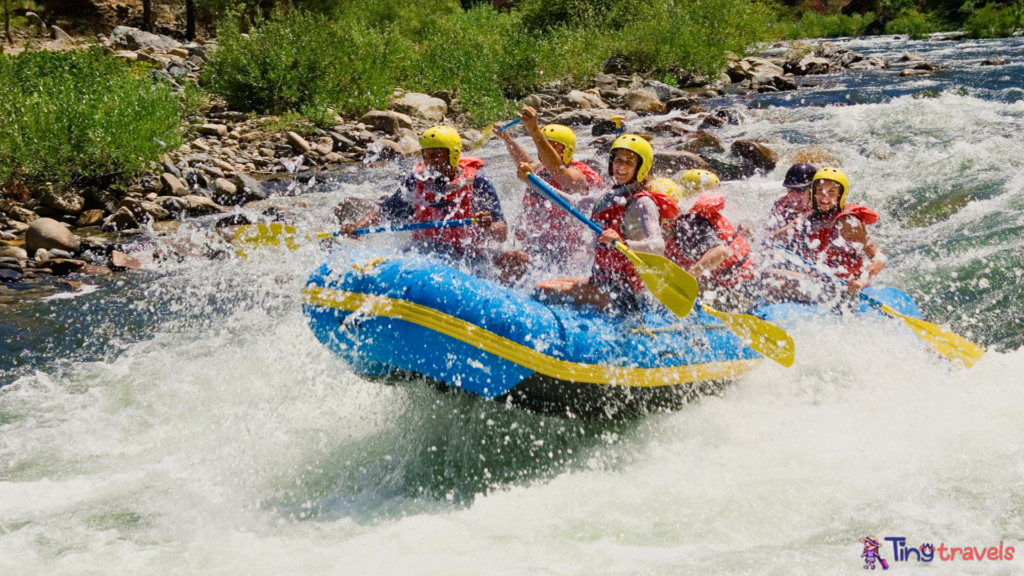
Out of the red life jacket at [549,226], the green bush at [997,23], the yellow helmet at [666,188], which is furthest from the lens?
the green bush at [997,23]

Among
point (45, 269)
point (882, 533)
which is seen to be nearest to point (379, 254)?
point (882, 533)

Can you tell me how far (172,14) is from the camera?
27312 mm

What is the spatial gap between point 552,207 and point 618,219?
949mm

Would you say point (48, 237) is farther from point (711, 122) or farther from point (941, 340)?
point (711, 122)

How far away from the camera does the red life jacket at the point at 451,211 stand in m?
Result: 5.16

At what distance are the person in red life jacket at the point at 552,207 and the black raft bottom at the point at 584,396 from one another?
1488 millimetres

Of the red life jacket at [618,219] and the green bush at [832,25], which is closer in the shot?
the red life jacket at [618,219]

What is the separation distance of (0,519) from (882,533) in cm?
413

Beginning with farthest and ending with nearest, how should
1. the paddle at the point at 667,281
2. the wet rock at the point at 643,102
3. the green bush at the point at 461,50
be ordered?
the wet rock at the point at 643,102 → the green bush at the point at 461,50 → the paddle at the point at 667,281

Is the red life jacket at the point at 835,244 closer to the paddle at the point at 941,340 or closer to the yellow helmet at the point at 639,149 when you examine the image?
the paddle at the point at 941,340

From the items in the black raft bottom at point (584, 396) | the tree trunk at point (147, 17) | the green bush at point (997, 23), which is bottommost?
the black raft bottom at point (584, 396)

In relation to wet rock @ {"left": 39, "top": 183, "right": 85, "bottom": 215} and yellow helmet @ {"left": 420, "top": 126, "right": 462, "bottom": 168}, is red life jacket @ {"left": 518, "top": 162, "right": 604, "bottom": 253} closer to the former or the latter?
yellow helmet @ {"left": 420, "top": 126, "right": 462, "bottom": 168}

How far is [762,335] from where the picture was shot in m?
4.25

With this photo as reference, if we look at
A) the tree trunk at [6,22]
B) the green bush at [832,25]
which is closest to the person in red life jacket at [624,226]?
the tree trunk at [6,22]
